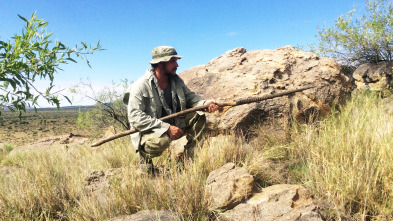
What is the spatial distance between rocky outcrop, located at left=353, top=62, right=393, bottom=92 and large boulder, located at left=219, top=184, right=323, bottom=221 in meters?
7.99

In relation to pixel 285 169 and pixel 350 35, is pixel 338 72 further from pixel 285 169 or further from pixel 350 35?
pixel 350 35

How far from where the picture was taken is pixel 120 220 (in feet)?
9.36

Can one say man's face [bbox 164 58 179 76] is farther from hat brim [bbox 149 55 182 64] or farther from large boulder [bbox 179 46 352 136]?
large boulder [bbox 179 46 352 136]

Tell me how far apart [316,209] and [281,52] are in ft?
14.8

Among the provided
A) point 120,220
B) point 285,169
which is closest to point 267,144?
point 285,169

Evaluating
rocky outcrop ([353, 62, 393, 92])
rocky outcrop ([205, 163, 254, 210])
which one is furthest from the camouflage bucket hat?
rocky outcrop ([353, 62, 393, 92])

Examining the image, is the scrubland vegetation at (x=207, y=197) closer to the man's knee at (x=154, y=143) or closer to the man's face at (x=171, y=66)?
the man's knee at (x=154, y=143)

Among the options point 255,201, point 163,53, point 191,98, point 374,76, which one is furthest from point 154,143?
point 374,76

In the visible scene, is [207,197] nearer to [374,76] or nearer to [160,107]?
[160,107]

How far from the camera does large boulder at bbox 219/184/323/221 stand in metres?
2.72

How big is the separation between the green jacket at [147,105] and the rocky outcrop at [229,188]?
1116 millimetres

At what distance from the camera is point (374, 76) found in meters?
9.72

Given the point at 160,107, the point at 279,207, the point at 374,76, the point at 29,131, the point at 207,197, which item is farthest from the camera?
the point at 29,131

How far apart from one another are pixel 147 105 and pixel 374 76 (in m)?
8.74
